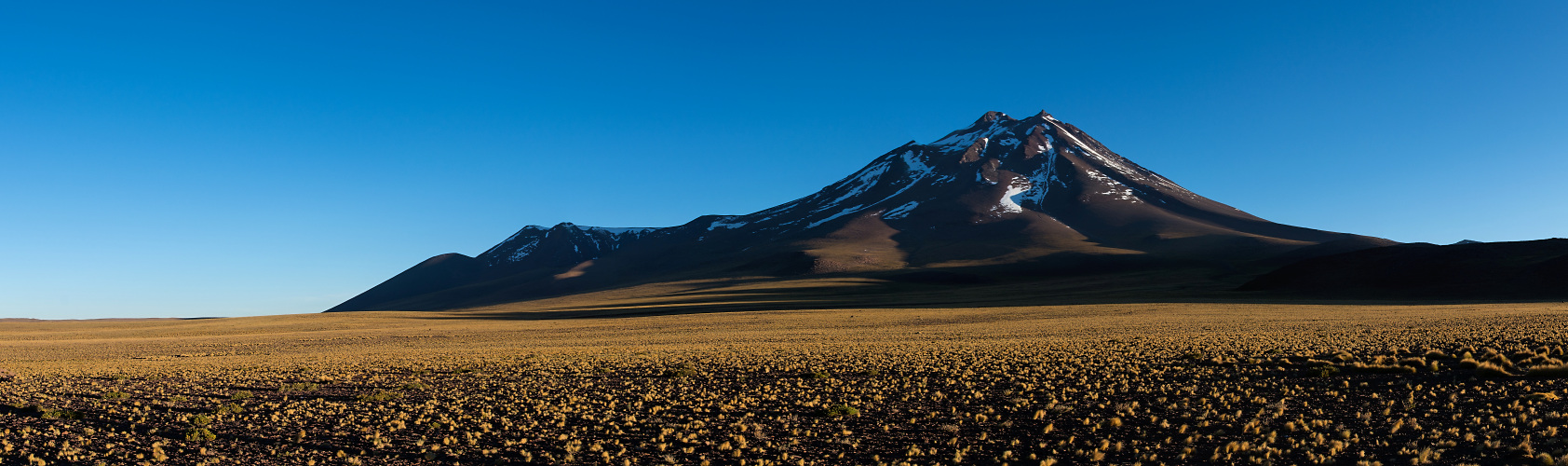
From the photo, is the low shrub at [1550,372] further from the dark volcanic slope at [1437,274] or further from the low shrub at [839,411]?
the dark volcanic slope at [1437,274]

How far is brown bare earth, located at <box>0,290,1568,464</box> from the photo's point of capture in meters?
12.5

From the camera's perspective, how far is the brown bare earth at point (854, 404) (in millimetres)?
12492

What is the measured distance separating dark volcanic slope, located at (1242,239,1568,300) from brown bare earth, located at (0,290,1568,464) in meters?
57.7

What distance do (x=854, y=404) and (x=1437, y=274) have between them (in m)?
105

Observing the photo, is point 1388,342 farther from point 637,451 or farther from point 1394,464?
point 637,451

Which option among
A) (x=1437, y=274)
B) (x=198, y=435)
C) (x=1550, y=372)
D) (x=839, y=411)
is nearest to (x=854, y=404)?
(x=839, y=411)

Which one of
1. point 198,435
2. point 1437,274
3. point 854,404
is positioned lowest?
point 854,404

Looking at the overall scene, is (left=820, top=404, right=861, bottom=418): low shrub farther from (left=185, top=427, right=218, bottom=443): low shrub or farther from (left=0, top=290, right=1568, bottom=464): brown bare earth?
(left=185, top=427, right=218, bottom=443): low shrub

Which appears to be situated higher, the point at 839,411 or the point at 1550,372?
the point at 1550,372

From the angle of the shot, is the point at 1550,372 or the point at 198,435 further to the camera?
the point at 1550,372

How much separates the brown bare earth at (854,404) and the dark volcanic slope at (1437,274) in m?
57.7

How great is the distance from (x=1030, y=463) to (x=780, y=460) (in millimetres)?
3943

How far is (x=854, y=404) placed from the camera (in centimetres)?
1767

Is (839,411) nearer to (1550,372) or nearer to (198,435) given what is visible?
(198,435)
